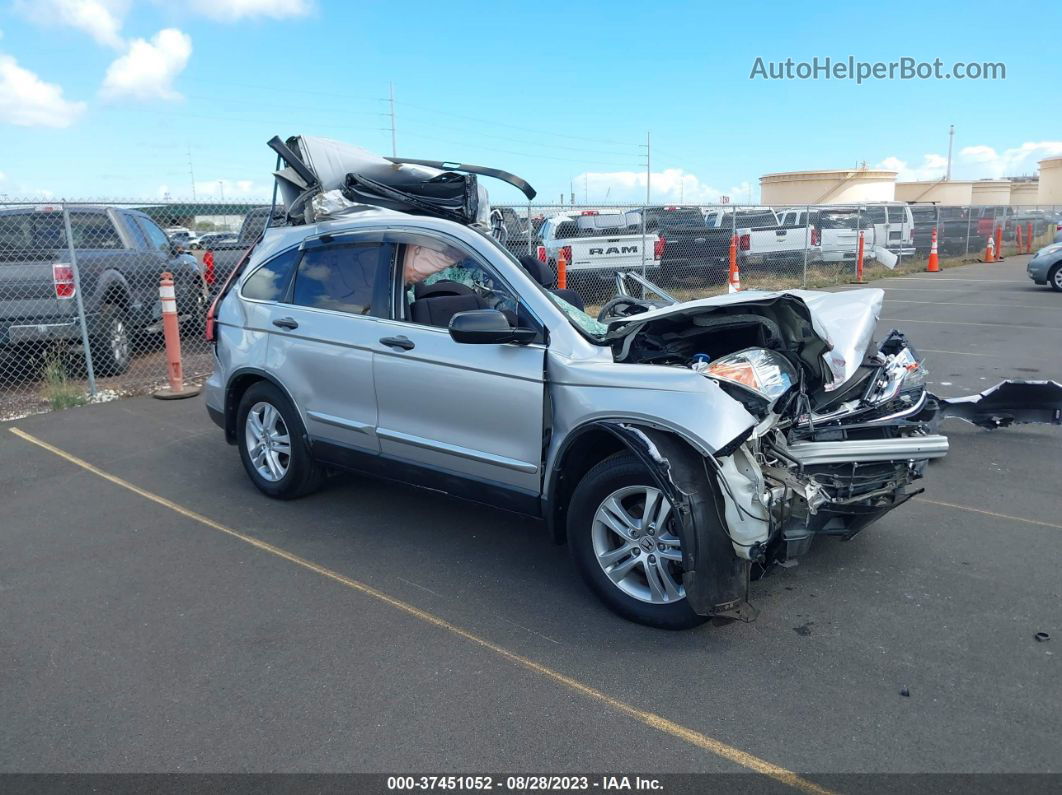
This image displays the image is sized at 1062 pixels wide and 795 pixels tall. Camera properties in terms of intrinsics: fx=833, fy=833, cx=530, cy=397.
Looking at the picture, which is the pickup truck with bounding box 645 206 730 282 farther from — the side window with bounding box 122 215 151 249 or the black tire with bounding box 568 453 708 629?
the black tire with bounding box 568 453 708 629

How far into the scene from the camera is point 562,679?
346 cm

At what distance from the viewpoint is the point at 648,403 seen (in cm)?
375

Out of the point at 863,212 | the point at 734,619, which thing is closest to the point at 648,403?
the point at 734,619

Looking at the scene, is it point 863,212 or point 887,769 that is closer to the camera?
point 887,769

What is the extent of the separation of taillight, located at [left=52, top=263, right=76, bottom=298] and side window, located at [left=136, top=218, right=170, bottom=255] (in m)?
1.92

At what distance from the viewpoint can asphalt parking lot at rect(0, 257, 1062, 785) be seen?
3023 mm

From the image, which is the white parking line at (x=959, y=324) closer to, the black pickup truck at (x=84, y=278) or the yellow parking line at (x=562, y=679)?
the black pickup truck at (x=84, y=278)

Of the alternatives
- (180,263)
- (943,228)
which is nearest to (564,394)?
(180,263)

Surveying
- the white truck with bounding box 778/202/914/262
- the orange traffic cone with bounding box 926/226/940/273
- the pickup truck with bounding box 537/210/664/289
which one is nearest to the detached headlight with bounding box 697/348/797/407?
the pickup truck with bounding box 537/210/664/289

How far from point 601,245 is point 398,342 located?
34.8 feet

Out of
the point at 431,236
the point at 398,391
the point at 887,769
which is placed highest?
the point at 431,236

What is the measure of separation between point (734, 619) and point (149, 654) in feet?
8.49

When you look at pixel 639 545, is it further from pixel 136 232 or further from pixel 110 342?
pixel 136 232

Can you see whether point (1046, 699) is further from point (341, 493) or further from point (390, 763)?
point (341, 493)
